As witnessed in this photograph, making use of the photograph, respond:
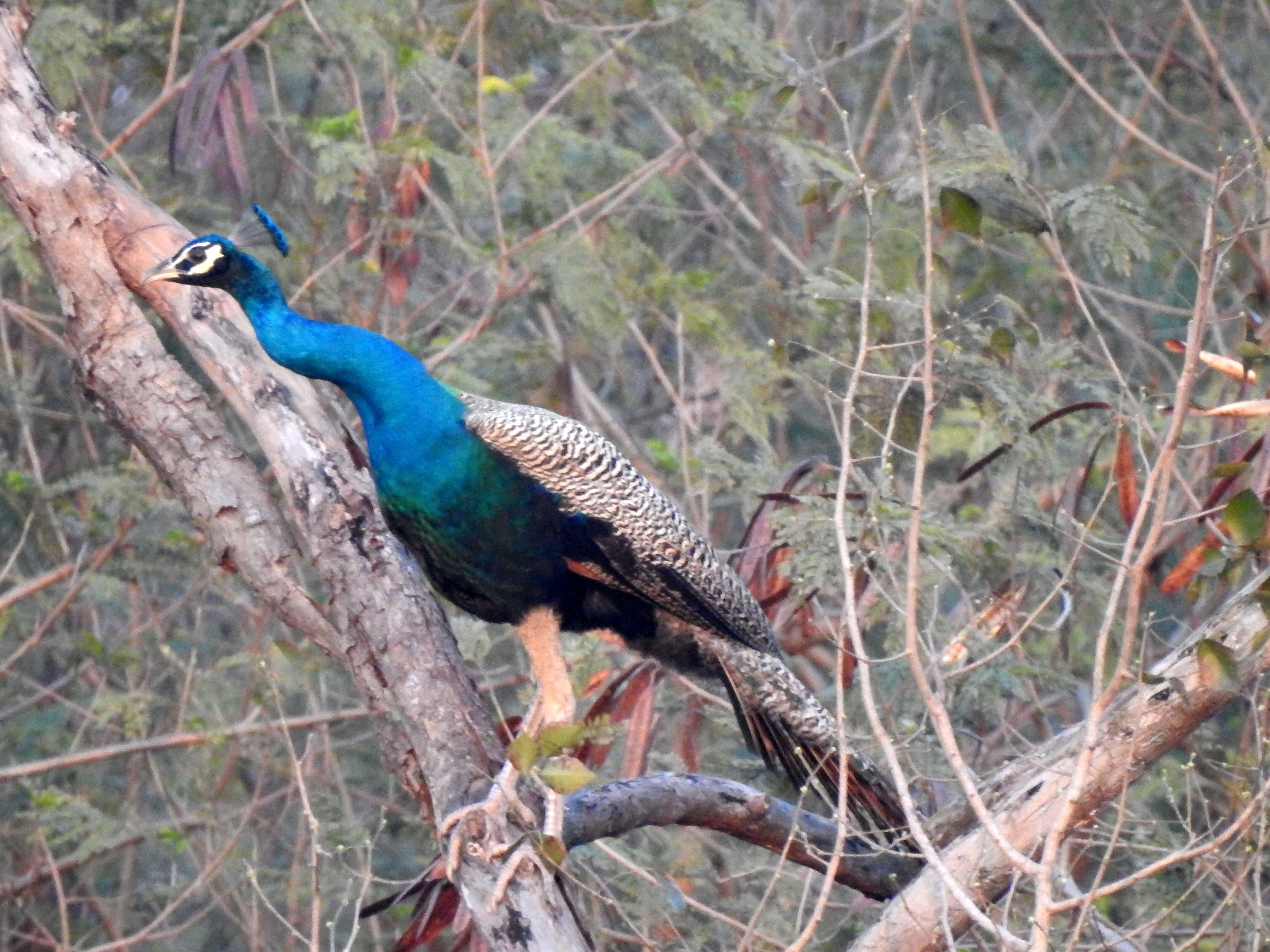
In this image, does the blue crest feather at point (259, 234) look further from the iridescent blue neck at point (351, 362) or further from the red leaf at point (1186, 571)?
the red leaf at point (1186, 571)

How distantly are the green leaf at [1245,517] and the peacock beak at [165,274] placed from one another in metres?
2.32

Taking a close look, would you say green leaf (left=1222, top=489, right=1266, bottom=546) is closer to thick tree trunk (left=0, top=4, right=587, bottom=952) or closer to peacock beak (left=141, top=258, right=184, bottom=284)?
thick tree trunk (left=0, top=4, right=587, bottom=952)

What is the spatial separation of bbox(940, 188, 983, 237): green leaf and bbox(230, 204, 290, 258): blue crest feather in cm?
158

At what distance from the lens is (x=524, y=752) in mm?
2566

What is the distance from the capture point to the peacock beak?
3.67 m

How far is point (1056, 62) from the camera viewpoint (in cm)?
709

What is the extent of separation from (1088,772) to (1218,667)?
27 cm

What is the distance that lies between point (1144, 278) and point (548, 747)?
18.4 ft

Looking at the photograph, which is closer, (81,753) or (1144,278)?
(81,753)

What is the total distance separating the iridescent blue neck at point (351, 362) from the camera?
363cm

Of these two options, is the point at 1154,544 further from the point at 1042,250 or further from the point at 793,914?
the point at 1042,250

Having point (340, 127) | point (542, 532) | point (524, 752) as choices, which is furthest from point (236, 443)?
point (340, 127)

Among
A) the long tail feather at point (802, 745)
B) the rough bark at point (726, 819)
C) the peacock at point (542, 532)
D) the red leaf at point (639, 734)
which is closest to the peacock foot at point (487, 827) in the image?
the rough bark at point (726, 819)

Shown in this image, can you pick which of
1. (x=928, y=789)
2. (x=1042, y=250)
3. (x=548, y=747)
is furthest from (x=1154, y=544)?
(x=1042, y=250)
